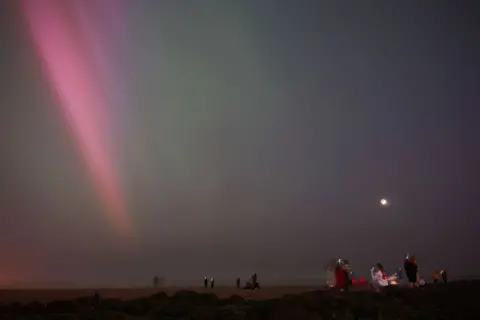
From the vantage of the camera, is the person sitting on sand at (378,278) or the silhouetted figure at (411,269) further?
the person sitting on sand at (378,278)

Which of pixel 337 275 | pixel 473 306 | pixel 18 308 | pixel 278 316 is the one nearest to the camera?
pixel 278 316

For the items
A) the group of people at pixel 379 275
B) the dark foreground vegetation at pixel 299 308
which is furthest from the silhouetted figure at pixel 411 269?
the dark foreground vegetation at pixel 299 308

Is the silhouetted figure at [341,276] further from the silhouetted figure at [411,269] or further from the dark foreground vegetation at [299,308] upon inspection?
the dark foreground vegetation at [299,308]

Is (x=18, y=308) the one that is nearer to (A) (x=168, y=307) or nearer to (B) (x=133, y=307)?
(B) (x=133, y=307)

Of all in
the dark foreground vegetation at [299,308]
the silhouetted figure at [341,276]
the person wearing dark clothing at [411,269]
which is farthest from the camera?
the silhouetted figure at [341,276]

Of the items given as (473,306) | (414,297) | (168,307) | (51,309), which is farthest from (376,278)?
(51,309)

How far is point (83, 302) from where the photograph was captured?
22.4 meters

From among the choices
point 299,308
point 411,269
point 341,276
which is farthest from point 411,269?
point 299,308

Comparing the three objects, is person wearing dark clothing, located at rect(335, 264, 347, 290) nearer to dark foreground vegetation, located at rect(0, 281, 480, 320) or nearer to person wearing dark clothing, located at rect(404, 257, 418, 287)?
person wearing dark clothing, located at rect(404, 257, 418, 287)

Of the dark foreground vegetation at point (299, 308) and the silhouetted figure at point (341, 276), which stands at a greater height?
the silhouetted figure at point (341, 276)

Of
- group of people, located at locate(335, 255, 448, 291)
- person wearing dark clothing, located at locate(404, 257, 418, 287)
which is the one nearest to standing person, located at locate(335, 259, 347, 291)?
group of people, located at locate(335, 255, 448, 291)

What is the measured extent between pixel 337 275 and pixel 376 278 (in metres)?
2.37

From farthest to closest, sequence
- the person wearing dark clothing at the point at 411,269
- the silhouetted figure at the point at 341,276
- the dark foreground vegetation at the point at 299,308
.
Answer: the silhouetted figure at the point at 341,276
the person wearing dark clothing at the point at 411,269
the dark foreground vegetation at the point at 299,308

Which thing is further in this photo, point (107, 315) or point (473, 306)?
point (473, 306)
